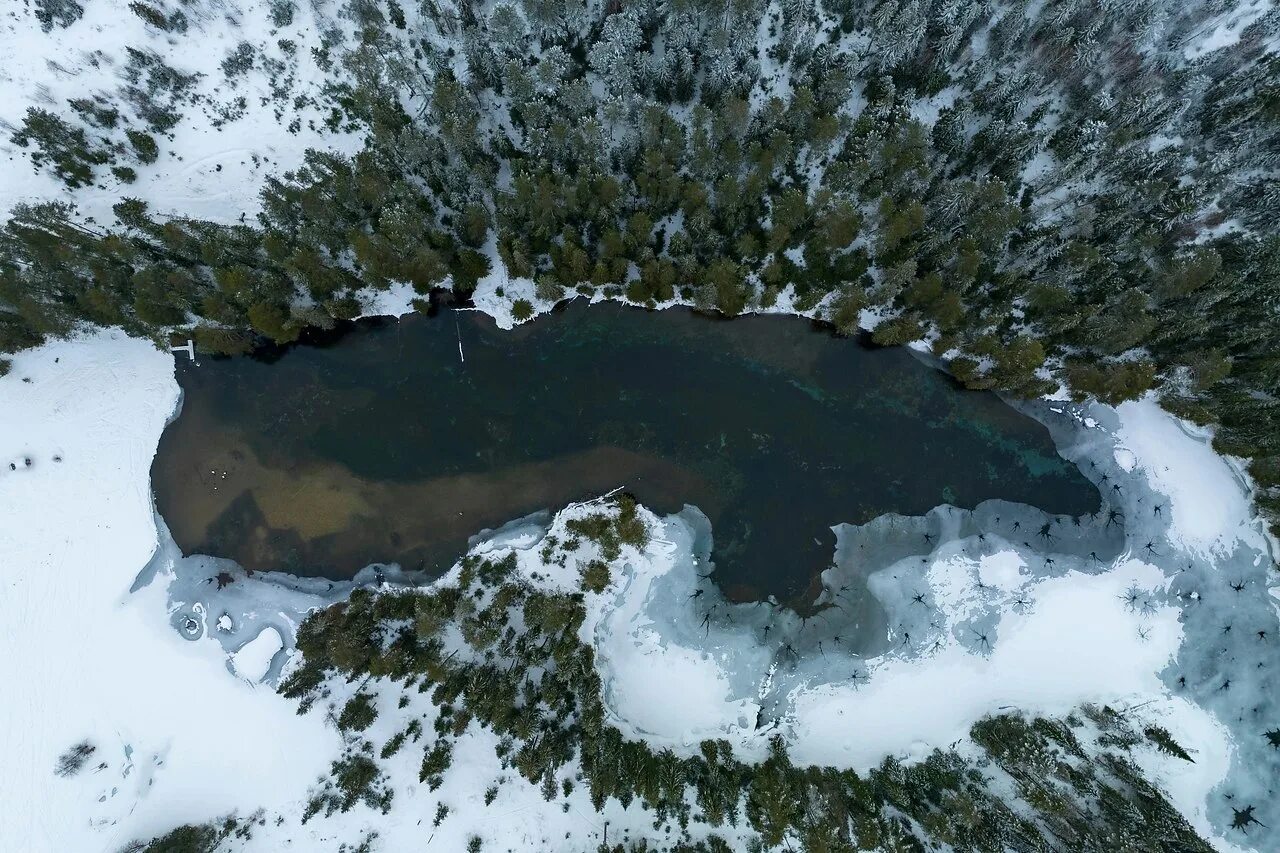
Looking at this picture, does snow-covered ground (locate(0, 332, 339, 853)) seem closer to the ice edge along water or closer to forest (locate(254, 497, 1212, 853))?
the ice edge along water

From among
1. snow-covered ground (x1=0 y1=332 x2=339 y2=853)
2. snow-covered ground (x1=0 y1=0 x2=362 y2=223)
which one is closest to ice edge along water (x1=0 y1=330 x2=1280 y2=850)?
snow-covered ground (x1=0 y1=332 x2=339 y2=853)

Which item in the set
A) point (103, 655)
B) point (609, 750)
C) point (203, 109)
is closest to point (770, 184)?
point (203, 109)

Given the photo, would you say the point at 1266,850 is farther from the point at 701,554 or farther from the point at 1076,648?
the point at 701,554

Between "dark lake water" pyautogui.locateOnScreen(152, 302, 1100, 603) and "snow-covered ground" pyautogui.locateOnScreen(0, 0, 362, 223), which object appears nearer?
"snow-covered ground" pyautogui.locateOnScreen(0, 0, 362, 223)

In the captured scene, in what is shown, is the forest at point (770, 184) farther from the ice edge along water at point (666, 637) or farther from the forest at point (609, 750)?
the forest at point (609, 750)

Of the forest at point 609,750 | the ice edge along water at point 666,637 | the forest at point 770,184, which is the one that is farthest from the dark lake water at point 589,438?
the forest at point 609,750

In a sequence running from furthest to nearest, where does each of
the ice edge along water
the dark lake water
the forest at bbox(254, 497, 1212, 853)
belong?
the dark lake water
the ice edge along water
the forest at bbox(254, 497, 1212, 853)
